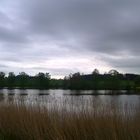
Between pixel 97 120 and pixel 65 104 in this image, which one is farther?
pixel 65 104

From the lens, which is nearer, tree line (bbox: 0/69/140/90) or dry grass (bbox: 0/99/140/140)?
dry grass (bbox: 0/99/140/140)

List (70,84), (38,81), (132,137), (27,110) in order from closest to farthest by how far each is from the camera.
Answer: (132,137) → (27,110) → (70,84) → (38,81)

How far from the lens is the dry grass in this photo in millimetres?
6684

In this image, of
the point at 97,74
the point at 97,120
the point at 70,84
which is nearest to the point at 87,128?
the point at 97,120

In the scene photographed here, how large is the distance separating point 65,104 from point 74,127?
2.30 meters

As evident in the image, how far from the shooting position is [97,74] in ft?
275

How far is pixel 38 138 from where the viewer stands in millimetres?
7828

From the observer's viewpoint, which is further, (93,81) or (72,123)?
(93,81)

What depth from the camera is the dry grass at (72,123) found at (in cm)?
668

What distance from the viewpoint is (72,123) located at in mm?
7453

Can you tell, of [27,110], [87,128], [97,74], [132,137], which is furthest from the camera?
[97,74]

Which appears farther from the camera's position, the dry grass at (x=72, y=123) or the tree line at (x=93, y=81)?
the tree line at (x=93, y=81)

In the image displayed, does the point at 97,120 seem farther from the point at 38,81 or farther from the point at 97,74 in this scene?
the point at 38,81

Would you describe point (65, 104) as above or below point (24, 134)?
above
